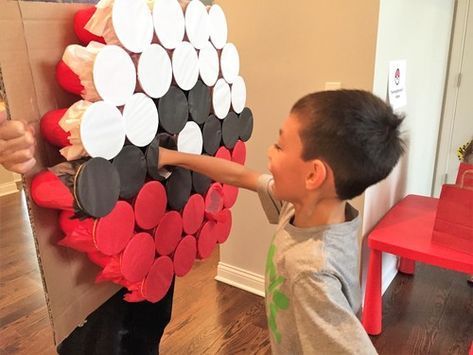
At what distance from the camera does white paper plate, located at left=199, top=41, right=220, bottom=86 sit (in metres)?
0.89

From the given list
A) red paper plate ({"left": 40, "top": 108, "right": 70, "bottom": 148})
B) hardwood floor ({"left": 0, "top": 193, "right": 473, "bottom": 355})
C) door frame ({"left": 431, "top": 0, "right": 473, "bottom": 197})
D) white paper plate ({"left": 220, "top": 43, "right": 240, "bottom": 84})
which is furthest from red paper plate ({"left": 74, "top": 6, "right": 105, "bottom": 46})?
door frame ({"left": 431, "top": 0, "right": 473, "bottom": 197})

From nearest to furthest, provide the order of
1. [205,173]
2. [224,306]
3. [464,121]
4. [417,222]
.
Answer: [205,173] → [417,222] → [224,306] → [464,121]

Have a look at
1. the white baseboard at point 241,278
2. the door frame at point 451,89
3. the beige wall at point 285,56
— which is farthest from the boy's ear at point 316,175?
the door frame at point 451,89

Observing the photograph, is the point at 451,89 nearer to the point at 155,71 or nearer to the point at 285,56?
the point at 285,56

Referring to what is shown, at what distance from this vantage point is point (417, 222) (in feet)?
5.73

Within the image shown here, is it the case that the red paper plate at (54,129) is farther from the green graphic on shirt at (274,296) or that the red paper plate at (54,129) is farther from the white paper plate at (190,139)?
the green graphic on shirt at (274,296)

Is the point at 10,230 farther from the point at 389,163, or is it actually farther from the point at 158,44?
the point at 389,163

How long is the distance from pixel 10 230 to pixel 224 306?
944mm

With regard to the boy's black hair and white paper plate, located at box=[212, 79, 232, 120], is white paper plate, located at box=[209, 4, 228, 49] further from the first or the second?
the boy's black hair

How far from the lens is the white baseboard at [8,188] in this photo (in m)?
0.95

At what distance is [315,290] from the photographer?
2.38 ft

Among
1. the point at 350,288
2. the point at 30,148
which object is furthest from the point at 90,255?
the point at 350,288

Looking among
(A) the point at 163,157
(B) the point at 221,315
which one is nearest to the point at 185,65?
(A) the point at 163,157

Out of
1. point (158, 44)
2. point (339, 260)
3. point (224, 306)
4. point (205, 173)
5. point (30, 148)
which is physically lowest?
point (224, 306)
